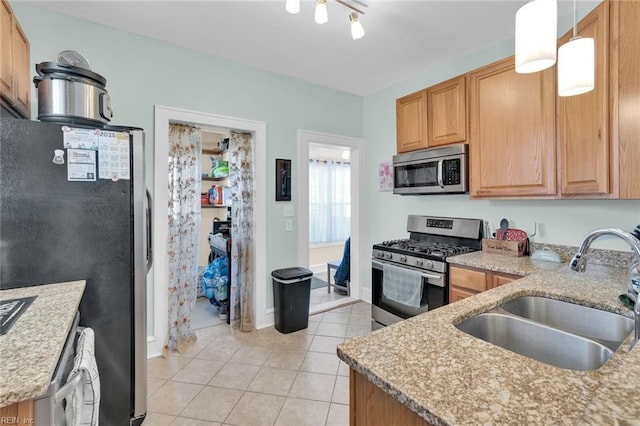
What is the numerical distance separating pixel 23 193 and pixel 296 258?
2.34 metres

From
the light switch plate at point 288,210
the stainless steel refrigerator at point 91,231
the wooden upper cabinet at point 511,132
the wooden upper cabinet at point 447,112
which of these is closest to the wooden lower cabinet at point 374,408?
the stainless steel refrigerator at point 91,231

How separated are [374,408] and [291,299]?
2.26 metres

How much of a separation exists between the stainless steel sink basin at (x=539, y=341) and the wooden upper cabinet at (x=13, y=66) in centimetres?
245

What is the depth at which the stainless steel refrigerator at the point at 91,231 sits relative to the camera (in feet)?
4.39

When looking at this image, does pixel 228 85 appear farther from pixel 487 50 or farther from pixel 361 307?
pixel 361 307

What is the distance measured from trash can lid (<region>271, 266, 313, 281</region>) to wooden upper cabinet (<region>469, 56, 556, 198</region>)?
1725 millimetres

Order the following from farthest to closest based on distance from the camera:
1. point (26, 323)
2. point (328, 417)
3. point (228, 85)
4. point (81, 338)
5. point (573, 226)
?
point (228, 85), point (573, 226), point (328, 417), point (81, 338), point (26, 323)

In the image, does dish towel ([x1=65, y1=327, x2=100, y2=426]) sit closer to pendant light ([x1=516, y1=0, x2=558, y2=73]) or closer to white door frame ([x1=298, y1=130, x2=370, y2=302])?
pendant light ([x1=516, y1=0, x2=558, y2=73])

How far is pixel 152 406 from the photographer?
6.32ft

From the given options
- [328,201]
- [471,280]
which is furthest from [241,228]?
[328,201]

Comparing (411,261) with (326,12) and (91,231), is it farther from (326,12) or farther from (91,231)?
(91,231)

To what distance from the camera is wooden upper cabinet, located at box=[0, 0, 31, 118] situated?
1.54m

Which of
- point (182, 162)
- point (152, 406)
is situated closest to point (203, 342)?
point (152, 406)

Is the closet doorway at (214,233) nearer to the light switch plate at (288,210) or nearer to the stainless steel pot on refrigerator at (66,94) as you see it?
the light switch plate at (288,210)
